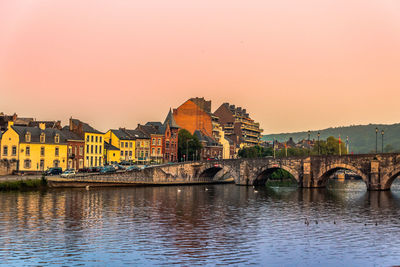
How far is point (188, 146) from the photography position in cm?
16700

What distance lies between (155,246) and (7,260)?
449 inches

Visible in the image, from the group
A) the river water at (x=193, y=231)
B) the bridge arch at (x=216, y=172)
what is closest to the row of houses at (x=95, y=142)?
the bridge arch at (x=216, y=172)

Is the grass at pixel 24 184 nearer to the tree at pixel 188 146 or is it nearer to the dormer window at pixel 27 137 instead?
the dormer window at pixel 27 137

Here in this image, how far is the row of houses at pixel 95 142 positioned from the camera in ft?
372

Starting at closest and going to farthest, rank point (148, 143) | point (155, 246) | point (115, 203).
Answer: point (155, 246) < point (115, 203) < point (148, 143)

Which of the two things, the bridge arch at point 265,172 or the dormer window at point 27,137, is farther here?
the bridge arch at point 265,172

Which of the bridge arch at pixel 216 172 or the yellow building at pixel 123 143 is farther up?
the yellow building at pixel 123 143

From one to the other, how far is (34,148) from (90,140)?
1762 centimetres

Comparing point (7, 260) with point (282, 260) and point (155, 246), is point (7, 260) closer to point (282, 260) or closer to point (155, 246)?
point (155, 246)

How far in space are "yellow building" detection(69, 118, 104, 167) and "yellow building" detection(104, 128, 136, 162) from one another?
418 inches

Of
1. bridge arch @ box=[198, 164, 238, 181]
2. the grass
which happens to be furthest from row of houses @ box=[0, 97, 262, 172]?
bridge arch @ box=[198, 164, 238, 181]

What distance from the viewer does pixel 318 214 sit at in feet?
226

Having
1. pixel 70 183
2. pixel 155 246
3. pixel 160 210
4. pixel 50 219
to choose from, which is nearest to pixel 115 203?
pixel 160 210

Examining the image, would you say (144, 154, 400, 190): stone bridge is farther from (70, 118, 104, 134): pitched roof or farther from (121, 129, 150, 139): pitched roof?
(121, 129, 150, 139): pitched roof
